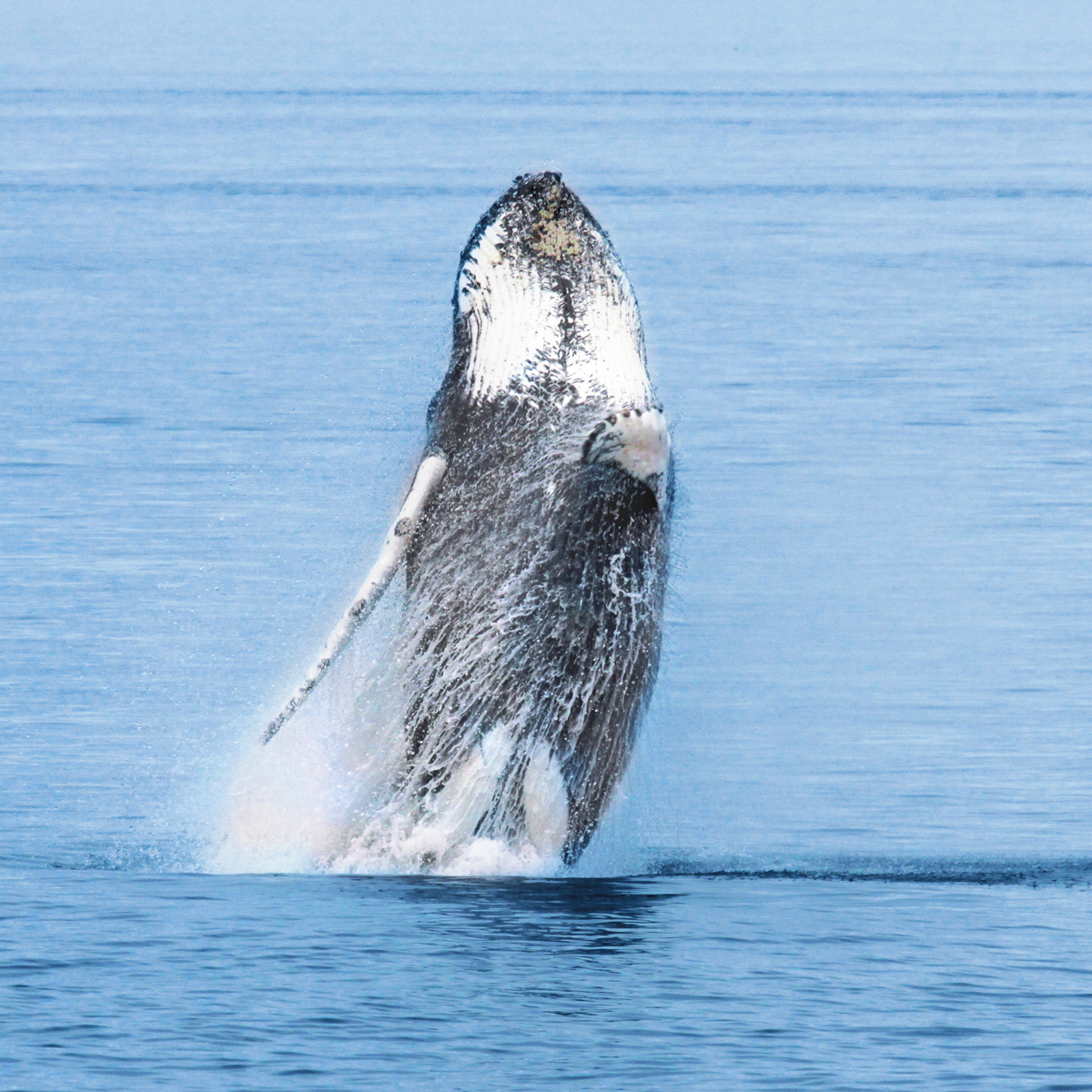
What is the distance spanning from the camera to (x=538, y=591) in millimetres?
12375

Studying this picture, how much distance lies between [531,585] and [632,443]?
2.73 feet

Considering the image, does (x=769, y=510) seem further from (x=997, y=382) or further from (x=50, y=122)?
(x=50, y=122)

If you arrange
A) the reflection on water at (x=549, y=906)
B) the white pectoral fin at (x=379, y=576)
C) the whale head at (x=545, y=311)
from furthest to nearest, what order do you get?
the whale head at (x=545, y=311) → the white pectoral fin at (x=379, y=576) → the reflection on water at (x=549, y=906)

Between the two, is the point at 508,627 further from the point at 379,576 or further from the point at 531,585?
the point at 379,576

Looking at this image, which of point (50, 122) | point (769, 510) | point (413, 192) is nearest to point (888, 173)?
point (413, 192)

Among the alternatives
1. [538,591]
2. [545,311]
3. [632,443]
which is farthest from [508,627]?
[545,311]

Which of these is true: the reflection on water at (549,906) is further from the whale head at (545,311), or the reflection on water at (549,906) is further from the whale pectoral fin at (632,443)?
the whale head at (545,311)

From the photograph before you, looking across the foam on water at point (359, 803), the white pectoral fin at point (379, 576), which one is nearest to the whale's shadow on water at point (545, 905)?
the foam on water at point (359, 803)

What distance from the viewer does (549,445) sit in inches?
488

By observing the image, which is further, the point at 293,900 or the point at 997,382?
the point at 997,382

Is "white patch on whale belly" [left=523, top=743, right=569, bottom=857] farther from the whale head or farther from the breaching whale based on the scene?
the whale head

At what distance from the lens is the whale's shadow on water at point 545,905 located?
10875 mm

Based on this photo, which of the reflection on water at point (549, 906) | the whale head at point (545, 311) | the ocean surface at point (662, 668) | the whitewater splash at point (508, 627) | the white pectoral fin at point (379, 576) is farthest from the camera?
the whale head at point (545, 311)

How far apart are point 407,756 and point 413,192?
127ft
